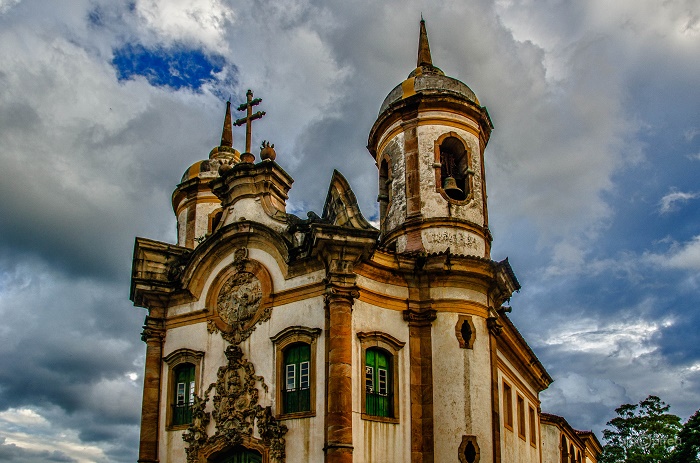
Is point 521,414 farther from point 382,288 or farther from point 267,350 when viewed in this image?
point 267,350

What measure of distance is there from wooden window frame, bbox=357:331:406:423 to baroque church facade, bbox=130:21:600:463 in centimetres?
4

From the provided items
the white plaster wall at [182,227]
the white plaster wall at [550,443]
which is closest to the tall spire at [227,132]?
the white plaster wall at [182,227]

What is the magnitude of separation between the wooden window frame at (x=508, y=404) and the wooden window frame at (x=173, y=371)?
9.37 metres

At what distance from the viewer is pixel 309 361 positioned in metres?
18.8

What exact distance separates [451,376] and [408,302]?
217 cm

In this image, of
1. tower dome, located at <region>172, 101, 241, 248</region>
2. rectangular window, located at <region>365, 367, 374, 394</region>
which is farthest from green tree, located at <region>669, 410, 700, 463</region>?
tower dome, located at <region>172, 101, 241, 248</region>

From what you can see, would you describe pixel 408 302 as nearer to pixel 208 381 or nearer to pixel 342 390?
pixel 342 390

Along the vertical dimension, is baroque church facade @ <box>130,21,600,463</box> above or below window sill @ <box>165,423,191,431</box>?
above

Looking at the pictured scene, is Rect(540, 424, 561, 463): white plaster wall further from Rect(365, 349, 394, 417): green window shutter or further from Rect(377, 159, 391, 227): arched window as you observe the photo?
Rect(365, 349, 394, 417): green window shutter

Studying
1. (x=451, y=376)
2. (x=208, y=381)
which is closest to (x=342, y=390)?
(x=451, y=376)

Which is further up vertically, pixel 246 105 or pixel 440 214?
pixel 246 105

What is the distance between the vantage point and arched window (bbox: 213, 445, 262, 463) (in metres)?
18.9

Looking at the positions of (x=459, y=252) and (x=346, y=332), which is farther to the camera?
(x=459, y=252)

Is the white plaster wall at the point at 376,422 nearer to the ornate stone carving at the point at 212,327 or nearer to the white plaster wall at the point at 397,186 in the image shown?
the white plaster wall at the point at 397,186
